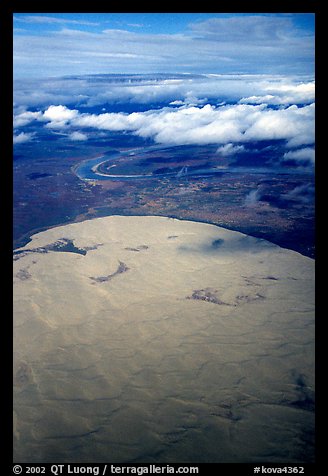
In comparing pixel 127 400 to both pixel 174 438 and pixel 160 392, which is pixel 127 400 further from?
pixel 174 438

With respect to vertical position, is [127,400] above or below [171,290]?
below

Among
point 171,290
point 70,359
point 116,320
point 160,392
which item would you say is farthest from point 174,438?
point 171,290

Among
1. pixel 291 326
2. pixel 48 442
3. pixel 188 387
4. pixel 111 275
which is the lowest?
pixel 48 442

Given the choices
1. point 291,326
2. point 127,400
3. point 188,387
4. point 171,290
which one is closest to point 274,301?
point 291,326

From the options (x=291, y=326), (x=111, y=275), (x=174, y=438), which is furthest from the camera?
(x=111, y=275)

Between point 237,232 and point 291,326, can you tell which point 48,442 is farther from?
point 237,232

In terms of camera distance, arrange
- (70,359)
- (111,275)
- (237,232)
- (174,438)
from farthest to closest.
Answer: (237,232)
(111,275)
(70,359)
(174,438)

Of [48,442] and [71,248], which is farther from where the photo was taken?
[71,248]
